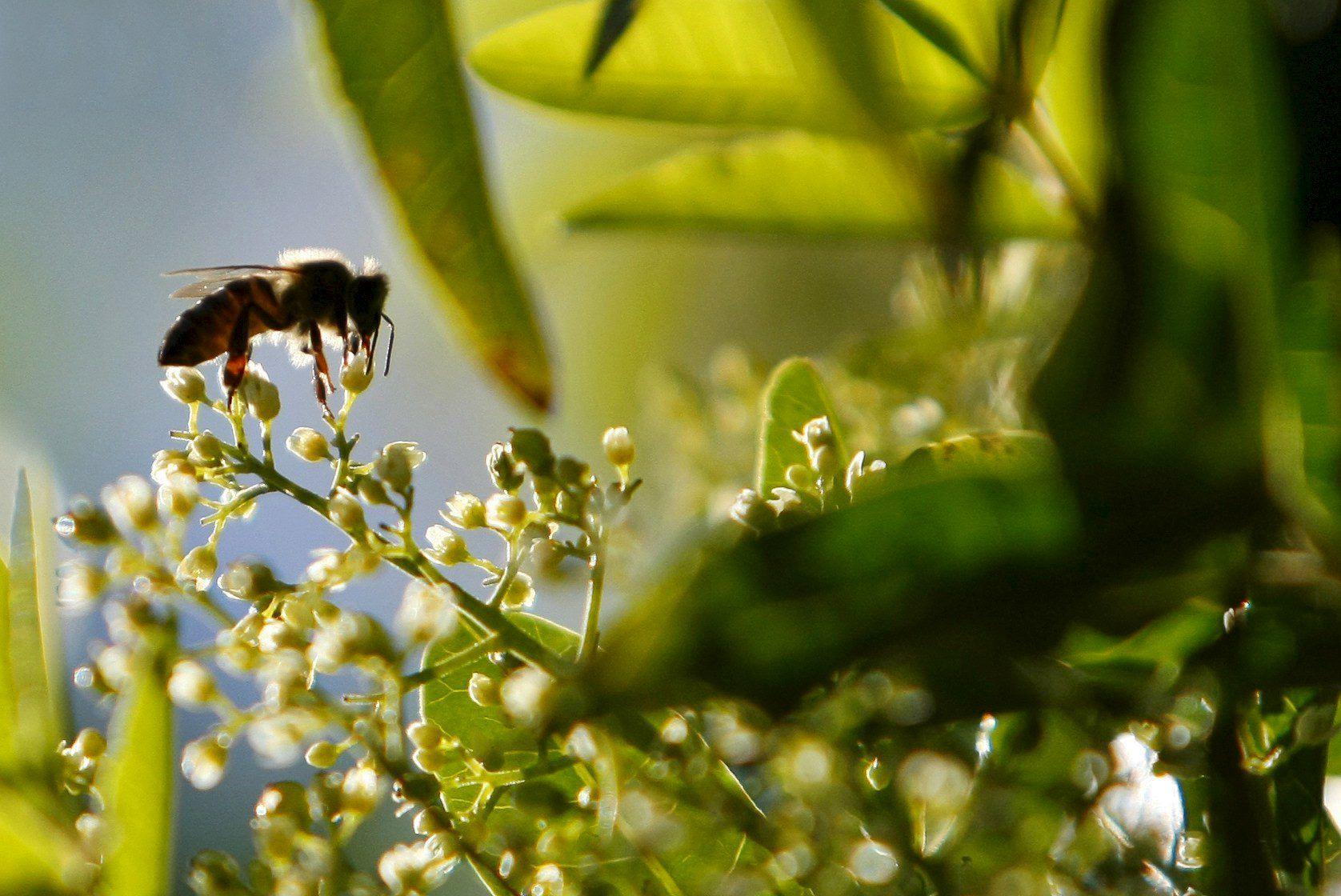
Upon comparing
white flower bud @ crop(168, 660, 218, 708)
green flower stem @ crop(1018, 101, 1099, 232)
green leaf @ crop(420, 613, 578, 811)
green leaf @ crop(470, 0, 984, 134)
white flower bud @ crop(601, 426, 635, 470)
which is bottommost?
green leaf @ crop(420, 613, 578, 811)

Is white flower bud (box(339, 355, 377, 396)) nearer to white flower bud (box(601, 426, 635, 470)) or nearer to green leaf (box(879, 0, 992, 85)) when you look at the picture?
white flower bud (box(601, 426, 635, 470))

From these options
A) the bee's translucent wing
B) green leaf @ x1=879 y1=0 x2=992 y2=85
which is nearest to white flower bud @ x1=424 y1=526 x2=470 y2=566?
green leaf @ x1=879 y1=0 x2=992 y2=85

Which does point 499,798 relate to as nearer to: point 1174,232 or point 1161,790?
point 1161,790

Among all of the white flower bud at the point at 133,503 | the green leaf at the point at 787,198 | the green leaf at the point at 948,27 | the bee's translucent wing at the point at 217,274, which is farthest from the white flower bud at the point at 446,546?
the bee's translucent wing at the point at 217,274

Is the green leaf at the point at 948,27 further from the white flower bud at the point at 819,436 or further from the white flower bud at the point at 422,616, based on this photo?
the white flower bud at the point at 422,616

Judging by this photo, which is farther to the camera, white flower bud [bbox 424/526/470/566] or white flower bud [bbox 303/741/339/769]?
white flower bud [bbox 424/526/470/566]

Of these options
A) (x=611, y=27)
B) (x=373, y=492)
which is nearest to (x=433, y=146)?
(x=611, y=27)
